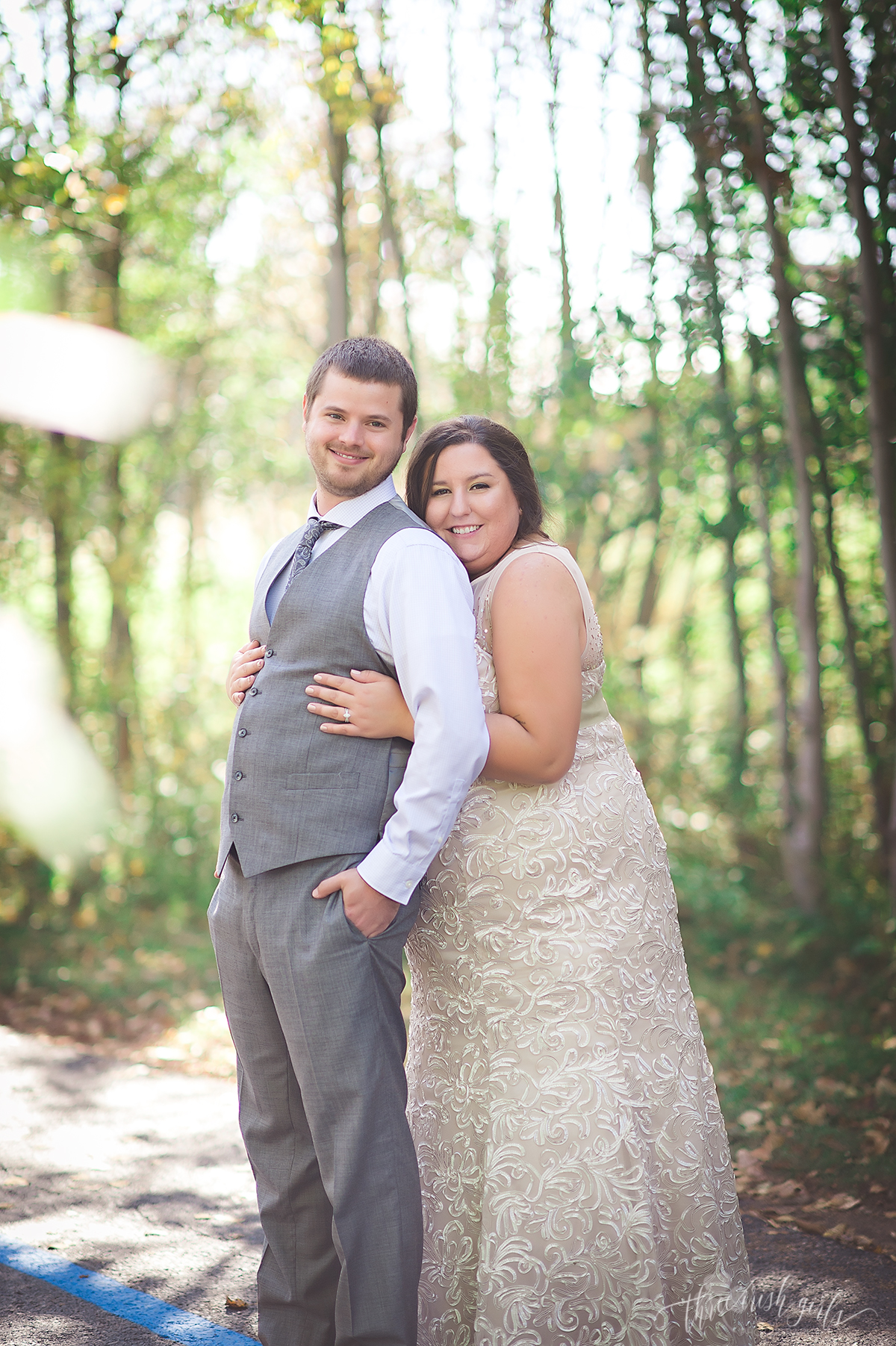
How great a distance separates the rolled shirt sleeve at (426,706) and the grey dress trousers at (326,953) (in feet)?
0.26

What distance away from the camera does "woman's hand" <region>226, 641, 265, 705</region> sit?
2.22 meters

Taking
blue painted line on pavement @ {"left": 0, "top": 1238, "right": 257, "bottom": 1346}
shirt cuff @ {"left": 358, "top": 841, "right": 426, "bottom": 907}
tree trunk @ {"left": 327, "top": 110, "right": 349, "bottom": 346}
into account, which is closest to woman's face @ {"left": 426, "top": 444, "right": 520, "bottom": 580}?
shirt cuff @ {"left": 358, "top": 841, "right": 426, "bottom": 907}

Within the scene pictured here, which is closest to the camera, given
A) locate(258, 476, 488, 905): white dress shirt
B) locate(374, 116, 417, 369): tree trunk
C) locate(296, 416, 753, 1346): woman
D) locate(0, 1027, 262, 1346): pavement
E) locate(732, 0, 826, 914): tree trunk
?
locate(258, 476, 488, 905): white dress shirt

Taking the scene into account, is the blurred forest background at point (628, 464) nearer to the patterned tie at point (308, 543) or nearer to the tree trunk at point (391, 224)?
the tree trunk at point (391, 224)

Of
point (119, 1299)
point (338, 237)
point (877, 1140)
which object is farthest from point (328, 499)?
point (338, 237)

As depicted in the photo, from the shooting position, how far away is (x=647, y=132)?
17.6 feet

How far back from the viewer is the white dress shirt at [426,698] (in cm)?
196

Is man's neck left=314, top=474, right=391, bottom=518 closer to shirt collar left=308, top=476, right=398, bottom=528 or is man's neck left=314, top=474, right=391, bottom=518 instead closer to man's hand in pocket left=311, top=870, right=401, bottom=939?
shirt collar left=308, top=476, right=398, bottom=528

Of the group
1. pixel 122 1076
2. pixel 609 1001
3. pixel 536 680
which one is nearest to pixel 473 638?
pixel 536 680

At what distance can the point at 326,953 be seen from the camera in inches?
79.1

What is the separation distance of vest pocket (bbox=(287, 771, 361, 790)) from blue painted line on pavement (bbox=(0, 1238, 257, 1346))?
152 centimetres

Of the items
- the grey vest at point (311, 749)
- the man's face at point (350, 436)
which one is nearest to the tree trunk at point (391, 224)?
the man's face at point (350, 436)

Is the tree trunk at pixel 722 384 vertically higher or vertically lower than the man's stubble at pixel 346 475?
higher

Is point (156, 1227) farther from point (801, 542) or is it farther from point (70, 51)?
point (70, 51)
